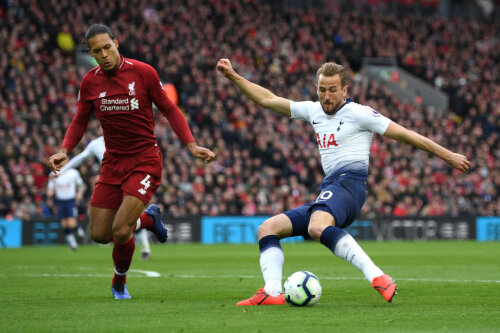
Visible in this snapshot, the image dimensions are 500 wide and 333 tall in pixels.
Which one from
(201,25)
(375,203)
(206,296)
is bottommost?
(375,203)

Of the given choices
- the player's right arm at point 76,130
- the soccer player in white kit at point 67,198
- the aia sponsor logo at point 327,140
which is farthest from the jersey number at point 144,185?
the soccer player in white kit at point 67,198

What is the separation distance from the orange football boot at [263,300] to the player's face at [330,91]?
1.85 m

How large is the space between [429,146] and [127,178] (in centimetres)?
308

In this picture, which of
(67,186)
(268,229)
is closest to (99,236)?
(268,229)

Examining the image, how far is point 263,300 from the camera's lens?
27.8 ft

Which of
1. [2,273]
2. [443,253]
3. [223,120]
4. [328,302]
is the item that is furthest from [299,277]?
[223,120]

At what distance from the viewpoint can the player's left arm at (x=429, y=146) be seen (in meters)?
7.95

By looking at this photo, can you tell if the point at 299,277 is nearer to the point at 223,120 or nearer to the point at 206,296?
the point at 206,296

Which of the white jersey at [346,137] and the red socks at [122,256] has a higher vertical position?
the white jersey at [346,137]

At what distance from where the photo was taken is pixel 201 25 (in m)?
34.1

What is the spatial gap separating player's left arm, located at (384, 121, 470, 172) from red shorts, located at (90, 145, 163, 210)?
2.45 m

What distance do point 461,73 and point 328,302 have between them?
3276 centimetres

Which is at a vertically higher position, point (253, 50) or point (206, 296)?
point (253, 50)

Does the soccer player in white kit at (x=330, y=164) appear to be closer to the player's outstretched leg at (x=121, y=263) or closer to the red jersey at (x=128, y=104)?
the red jersey at (x=128, y=104)
